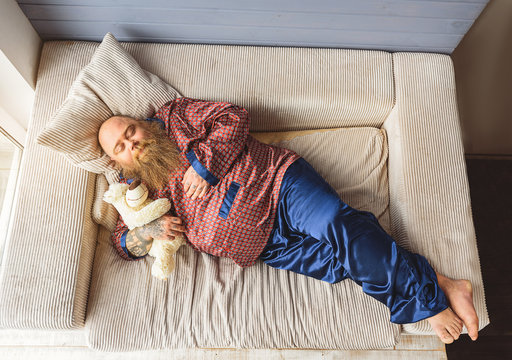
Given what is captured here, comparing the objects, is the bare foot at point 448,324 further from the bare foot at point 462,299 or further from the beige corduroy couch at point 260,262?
the beige corduroy couch at point 260,262

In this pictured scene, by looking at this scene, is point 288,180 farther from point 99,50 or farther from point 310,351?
point 99,50

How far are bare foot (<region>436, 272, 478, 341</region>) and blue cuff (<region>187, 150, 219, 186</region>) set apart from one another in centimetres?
86

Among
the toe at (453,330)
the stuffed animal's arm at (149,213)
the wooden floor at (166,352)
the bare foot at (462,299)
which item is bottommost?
the wooden floor at (166,352)

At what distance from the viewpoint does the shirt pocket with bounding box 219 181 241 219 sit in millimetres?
1320

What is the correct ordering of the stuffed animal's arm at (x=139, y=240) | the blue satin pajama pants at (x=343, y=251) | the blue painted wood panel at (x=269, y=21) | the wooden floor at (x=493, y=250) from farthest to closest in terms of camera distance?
1. the wooden floor at (x=493, y=250)
2. the blue painted wood panel at (x=269, y=21)
3. the stuffed animal's arm at (x=139, y=240)
4. the blue satin pajama pants at (x=343, y=251)

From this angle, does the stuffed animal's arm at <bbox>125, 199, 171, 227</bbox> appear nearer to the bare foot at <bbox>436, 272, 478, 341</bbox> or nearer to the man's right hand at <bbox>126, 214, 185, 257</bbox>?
the man's right hand at <bbox>126, 214, 185, 257</bbox>

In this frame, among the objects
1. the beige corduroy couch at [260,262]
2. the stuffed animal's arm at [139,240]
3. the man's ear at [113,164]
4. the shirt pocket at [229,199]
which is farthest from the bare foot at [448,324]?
the man's ear at [113,164]

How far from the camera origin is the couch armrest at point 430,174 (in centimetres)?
129

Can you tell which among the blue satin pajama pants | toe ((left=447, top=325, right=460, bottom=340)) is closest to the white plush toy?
the blue satin pajama pants

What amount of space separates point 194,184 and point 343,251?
1.90 feet

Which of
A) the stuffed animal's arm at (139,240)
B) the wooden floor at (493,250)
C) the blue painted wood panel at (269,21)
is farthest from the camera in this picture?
the wooden floor at (493,250)

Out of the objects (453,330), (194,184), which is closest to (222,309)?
(194,184)

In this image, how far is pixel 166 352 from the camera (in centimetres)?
148

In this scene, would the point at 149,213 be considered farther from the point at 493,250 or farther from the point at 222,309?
the point at 493,250
